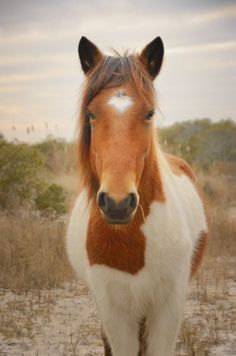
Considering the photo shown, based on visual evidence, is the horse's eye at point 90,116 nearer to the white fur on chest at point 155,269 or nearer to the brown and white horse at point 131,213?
the brown and white horse at point 131,213

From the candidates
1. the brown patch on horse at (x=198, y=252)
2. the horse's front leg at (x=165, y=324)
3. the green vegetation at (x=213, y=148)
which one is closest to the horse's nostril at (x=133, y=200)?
the horse's front leg at (x=165, y=324)

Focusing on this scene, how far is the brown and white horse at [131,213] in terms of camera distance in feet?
8.05

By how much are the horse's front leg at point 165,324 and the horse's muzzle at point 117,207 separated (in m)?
0.90

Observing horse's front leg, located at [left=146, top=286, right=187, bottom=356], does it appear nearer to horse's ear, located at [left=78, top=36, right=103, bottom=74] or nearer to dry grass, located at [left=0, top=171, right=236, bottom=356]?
A: dry grass, located at [left=0, top=171, right=236, bottom=356]

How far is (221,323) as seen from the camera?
4.57 meters

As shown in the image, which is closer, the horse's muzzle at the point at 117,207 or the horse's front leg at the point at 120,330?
the horse's muzzle at the point at 117,207

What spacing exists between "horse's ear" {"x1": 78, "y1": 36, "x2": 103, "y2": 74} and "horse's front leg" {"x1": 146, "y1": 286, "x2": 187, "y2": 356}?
1.40 m

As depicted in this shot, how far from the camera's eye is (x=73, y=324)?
472 centimetres

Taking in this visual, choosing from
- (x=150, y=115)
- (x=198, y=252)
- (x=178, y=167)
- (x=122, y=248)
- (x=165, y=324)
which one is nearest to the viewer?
(x=150, y=115)

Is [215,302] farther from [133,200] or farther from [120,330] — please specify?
[133,200]

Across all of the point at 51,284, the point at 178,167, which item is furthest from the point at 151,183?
the point at 51,284

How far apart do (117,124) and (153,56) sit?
2.01 ft

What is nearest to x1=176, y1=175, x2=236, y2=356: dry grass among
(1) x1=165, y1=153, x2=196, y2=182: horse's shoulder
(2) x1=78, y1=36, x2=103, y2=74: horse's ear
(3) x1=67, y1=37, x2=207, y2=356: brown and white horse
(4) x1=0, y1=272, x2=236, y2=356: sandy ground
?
(4) x1=0, y1=272, x2=236, y2=356: sandy ground

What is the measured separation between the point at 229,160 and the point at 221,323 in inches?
455
